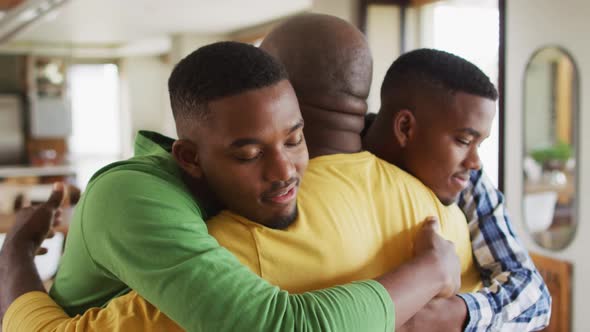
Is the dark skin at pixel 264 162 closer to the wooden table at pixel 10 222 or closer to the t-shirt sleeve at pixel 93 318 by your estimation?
the t-shirt sleeve at pixel 93 318

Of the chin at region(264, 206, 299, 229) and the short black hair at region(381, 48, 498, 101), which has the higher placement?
the short black hair at region(381, 48, 498, 101)

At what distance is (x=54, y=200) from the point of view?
1402 mm

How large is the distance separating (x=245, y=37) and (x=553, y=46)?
646cm

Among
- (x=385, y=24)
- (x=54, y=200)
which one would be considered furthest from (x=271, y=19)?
(x=54, y=200)

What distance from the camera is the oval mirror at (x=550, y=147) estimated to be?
11.2ft

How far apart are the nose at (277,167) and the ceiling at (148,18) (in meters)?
6.47

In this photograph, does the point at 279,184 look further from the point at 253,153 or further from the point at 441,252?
the point at 441,252

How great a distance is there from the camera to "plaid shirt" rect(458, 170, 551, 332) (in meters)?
1.20

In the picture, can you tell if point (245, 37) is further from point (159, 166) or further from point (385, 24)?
point (159, 166)

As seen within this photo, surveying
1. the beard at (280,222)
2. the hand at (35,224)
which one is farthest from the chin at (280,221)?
the hand at (35,224)

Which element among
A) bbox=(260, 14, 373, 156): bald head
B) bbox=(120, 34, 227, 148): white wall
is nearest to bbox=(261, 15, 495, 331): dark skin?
bbox=(260, 14, 373, 156): bald head

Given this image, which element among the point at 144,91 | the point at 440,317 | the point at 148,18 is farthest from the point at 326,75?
the point at 144,91

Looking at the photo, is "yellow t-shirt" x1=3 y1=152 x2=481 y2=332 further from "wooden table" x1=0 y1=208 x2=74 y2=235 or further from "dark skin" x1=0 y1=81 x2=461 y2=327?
"wooden table" x1=0 y1=208 x2=74 y2=235

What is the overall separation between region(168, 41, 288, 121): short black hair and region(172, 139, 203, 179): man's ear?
42 mm
